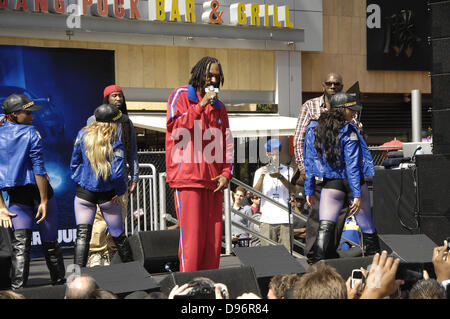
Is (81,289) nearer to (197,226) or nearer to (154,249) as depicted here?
(197,226)

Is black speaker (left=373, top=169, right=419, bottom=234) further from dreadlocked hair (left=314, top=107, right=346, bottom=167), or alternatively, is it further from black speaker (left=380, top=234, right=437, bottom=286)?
black speaker (left=380, top=234, right=437, bottom=286)

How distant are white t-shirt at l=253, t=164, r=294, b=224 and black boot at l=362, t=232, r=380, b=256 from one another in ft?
12.0

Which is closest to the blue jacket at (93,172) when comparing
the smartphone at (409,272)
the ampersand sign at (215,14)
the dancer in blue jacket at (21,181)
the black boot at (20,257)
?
the dancer in blue jacket at (21,181)

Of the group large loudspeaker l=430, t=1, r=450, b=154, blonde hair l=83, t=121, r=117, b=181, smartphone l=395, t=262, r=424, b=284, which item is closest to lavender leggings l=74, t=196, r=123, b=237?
blonde hair l=83, t=121, r=117, b=181

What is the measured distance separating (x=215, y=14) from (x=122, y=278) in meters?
12.8

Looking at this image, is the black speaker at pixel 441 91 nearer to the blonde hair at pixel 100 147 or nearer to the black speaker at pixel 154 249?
the black speaker at pixel 154 249

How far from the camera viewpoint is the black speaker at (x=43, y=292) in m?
4.60

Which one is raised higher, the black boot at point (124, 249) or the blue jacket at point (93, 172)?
the blue jacket at point (93, 172)

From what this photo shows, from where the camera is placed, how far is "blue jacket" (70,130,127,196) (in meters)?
7.37

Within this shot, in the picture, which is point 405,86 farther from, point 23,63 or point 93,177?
point 93,177

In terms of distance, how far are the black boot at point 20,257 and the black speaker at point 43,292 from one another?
225 centimetres

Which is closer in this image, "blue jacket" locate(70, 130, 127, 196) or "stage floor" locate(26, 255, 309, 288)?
"blue jacket" locate(70, 130, 127, 196)
